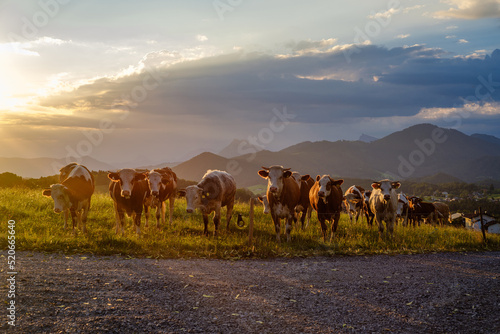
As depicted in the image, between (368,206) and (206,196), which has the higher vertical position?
(206,196)

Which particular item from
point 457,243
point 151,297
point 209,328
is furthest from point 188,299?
point 457,243

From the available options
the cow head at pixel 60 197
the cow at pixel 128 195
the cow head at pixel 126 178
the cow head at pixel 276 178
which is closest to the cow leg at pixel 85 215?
the cow head at pixel 60 197

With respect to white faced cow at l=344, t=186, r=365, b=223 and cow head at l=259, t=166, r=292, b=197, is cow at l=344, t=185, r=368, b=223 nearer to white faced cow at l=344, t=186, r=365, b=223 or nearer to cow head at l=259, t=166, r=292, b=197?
white faced cow at l=344, t=186, r=365, b=223

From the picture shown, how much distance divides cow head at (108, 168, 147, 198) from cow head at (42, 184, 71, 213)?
1953mm

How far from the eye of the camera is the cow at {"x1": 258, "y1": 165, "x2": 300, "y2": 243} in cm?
1532

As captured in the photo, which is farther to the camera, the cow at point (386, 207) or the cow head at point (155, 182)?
the cow at point (386, 207)

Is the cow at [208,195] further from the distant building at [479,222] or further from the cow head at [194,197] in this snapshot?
the distant building at [479,222]

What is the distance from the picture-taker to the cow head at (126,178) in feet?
50.4

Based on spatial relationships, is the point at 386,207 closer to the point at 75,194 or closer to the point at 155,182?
the point at 155,182

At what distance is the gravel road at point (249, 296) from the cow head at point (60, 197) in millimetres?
3115

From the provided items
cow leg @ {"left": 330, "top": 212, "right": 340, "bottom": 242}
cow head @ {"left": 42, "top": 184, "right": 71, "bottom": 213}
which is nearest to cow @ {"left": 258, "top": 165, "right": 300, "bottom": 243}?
cow leg @ {"left": 330, "top": 212, "right": 340, "bottom": 242}

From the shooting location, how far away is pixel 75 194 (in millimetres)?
16031

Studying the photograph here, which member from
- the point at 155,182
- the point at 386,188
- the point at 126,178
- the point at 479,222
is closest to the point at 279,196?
the point at 386,188

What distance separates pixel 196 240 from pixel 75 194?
5.87 metres
